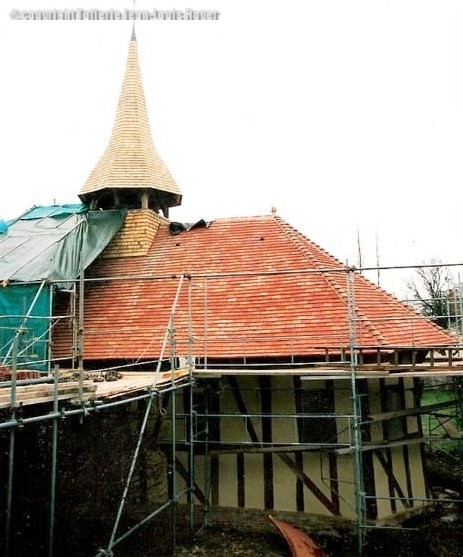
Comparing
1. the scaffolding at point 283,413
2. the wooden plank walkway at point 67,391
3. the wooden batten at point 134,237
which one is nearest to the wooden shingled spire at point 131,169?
the wooden batten at point 134,237

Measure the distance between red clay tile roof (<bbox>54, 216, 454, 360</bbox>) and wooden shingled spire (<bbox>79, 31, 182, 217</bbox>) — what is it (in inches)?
76.4

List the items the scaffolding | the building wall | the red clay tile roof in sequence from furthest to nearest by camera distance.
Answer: the red clay tile roof
the building wall
the scaffolding

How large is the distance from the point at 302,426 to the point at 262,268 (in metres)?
3.63

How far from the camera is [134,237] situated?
1470 centimetres

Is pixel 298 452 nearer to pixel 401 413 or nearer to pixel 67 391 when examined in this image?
pixel 401 413

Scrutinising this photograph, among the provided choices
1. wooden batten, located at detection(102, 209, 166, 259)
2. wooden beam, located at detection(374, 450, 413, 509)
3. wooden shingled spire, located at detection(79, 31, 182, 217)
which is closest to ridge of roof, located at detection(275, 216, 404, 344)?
wooden beam, located at detection(374, 450, 413, 509)

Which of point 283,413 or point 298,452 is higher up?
point 283,413

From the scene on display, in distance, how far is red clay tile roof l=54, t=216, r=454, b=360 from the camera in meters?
10.6

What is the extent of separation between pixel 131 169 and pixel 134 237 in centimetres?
212

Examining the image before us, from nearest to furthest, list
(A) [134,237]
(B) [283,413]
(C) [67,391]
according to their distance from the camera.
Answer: (C) [67,391]
(B) [283,413]
(A) [134,237]

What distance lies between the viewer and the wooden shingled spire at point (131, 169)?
15.4 meters

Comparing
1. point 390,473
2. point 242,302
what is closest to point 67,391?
point 242,302

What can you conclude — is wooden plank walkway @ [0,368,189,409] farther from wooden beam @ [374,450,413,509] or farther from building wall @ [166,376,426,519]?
wooden beam @ [374,450,413,509]

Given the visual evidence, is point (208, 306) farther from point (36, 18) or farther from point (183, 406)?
point (36, 18)
